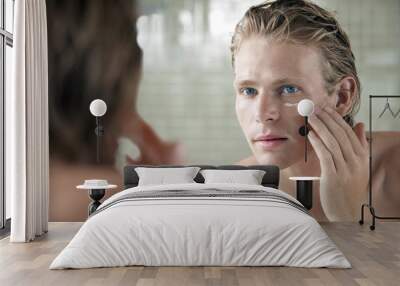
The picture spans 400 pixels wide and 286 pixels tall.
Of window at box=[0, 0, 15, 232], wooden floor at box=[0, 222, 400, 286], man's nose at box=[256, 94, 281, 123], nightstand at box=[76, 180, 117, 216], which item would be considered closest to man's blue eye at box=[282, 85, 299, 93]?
man's nose at box=[256, 94, 281, 123]

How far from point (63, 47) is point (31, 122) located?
6.32 ft

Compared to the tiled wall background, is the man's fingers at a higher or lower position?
lower

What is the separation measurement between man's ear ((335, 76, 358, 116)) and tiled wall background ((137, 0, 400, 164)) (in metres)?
0.16

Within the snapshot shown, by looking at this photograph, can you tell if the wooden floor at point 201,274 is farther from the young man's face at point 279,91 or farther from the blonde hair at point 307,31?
the blonde hair at point 307,31

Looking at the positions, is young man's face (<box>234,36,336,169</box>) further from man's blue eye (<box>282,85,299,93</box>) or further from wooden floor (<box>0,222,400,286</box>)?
wooden floor (<box>0,222,400,286</box>)

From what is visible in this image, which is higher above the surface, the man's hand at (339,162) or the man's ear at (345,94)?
the man's ear at (345,94)

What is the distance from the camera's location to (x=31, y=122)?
688 cm

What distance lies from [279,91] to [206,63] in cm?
108

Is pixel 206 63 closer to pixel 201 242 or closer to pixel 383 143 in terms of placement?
pixel 383 143

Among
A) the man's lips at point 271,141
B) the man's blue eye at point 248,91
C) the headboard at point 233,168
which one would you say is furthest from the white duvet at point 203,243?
the man's blue eye at point 248,91

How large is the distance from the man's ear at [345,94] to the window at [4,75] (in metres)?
4.15

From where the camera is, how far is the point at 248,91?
27.0 ft

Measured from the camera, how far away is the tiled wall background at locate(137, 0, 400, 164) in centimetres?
835

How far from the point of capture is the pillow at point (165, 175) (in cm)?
766
